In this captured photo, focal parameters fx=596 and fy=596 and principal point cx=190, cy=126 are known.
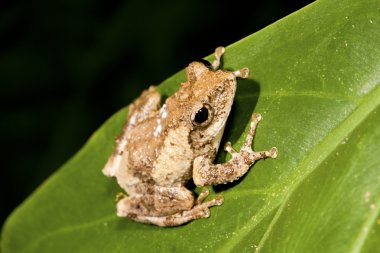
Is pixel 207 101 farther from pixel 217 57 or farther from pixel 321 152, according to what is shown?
pixel 321 152

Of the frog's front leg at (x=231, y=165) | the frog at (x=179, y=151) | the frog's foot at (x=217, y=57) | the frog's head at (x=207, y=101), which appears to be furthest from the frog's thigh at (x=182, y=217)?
the frog's foot at (x=217, y=57)

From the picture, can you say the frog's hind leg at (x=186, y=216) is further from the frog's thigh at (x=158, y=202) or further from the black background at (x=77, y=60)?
the black background at (x=77, y=60)

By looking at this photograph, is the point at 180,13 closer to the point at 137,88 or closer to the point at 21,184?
the point at 137,88

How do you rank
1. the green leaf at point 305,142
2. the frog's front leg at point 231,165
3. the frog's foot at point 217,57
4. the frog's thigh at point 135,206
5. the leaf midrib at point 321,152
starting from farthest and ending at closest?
the frog's thigh at point 135,206 < the frog's foot at point 217,57 < the frog's front leg at point 231,165 < the leaf midrib at point 321,152 < the green leaf at point 305,142

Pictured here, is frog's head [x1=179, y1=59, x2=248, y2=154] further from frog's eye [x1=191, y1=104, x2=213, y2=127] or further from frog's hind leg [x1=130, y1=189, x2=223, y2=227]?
frog's hind leg [x1=130, y1=189, x2=223, y2=227]

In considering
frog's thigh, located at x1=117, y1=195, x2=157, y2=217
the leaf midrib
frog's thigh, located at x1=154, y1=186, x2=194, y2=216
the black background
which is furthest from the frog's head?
the black background

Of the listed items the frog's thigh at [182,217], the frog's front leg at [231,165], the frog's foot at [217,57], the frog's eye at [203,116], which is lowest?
the frog's thigh at [182,217]
